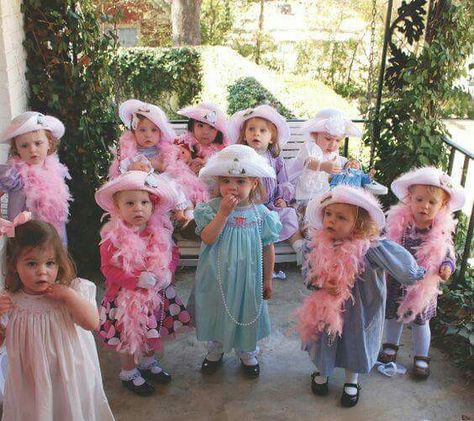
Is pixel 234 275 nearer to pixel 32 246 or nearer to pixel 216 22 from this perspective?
pixel 32 246

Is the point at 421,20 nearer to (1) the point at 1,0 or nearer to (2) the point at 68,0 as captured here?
(2) the point at 68,0

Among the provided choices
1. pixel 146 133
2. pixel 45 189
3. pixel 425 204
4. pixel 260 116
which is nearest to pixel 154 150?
pixel 146 133

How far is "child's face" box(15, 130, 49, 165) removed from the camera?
3654 mm

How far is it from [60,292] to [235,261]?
3.87 feet

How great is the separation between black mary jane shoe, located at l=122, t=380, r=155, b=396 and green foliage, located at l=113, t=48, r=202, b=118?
8.60m

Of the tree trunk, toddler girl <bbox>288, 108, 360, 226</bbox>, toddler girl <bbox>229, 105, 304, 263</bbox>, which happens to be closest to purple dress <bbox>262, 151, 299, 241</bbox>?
toddler girl <bbox>229, 105, 304, 263</bbox>

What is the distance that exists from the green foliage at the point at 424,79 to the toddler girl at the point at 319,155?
0.51 metres

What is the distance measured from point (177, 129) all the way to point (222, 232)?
7.46 ft

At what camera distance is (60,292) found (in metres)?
2.32

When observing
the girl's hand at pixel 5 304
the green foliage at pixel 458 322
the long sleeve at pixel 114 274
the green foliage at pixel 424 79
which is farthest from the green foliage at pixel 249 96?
the girl's hand at pixel 5 304

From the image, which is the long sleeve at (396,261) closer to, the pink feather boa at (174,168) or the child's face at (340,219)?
the child's face at (340,219)

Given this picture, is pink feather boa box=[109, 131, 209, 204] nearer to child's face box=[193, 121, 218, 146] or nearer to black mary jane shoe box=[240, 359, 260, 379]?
child's face box=[193, 121, 218, 146]

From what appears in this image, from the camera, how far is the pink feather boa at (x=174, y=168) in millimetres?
4402

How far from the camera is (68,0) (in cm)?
430
